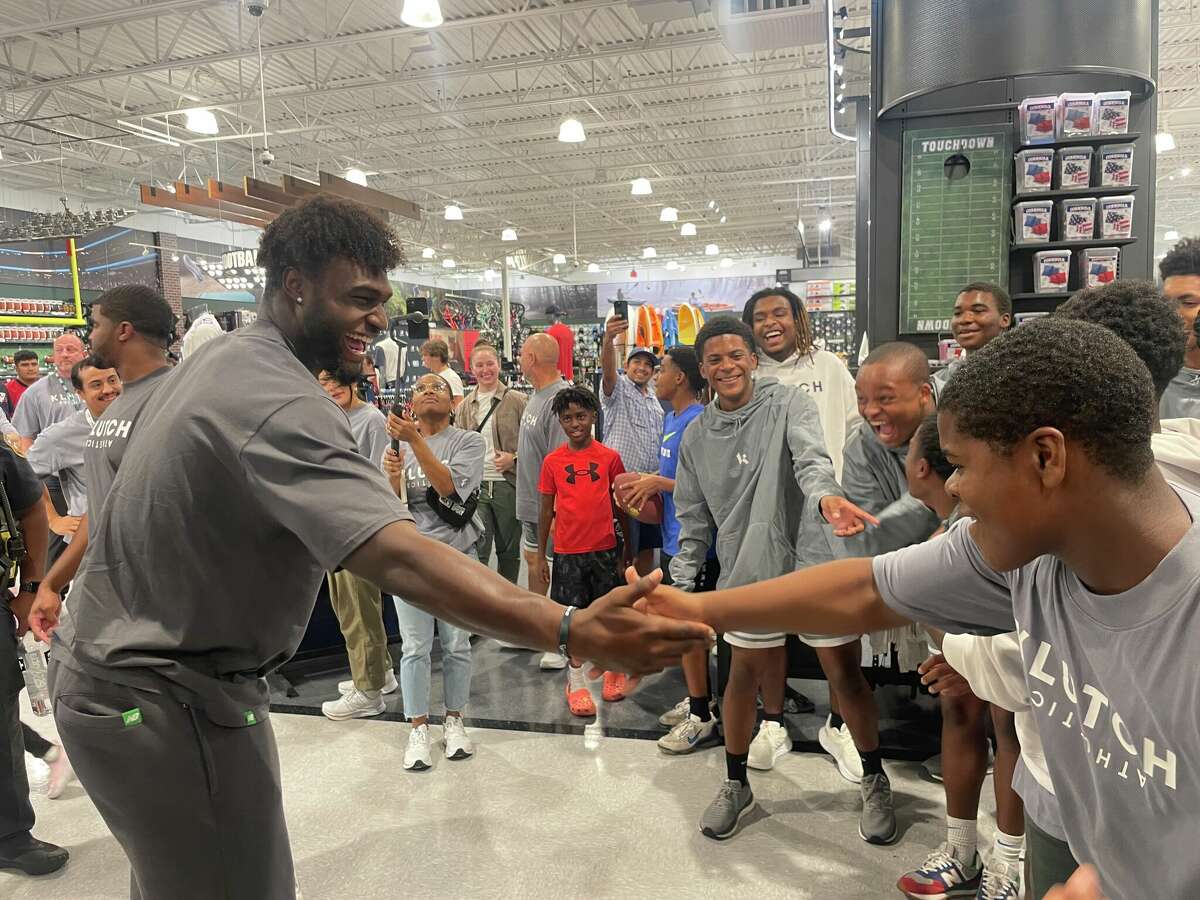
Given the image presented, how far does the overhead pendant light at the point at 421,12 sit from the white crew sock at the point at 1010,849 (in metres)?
6.80

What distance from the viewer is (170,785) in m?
1.40

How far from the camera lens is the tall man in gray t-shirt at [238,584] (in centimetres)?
126

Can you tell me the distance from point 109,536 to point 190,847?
0.57 metres

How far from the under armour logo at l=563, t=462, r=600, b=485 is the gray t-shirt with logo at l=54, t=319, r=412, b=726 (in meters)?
2.36

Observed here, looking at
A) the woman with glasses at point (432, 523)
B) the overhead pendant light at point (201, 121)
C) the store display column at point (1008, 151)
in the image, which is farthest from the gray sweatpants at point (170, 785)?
the overhead pendant light at point (201, 121)

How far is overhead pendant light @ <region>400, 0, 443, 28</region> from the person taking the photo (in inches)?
256

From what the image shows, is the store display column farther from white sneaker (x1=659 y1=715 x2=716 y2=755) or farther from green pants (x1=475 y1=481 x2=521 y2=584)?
green pants (x1=475 y1=481 x2=521 y2=584)

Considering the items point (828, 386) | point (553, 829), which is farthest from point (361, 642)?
point (828, 386)

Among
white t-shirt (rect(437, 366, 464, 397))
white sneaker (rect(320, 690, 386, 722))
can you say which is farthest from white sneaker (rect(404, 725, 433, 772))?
white t-shirt (rect(437, 366, 464, 397))

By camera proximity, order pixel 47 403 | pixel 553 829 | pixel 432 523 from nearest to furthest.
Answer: pixel 553 829 < pixel 432 523 < pixel 47 403

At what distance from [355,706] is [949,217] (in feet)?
12.5

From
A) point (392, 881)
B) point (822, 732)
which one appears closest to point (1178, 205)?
point (822, 732)

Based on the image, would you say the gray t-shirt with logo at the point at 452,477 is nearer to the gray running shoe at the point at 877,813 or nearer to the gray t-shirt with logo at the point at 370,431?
the gray t-shirt with logo at the point at 370,431

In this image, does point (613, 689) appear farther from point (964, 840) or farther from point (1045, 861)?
point (1045, 861)
